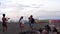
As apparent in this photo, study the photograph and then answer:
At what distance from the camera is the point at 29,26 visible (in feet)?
64.0

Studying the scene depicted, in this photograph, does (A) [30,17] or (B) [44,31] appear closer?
(B) [44,31]

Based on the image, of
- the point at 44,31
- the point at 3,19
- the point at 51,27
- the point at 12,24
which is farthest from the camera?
the point at 12,24

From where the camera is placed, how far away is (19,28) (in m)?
19.3

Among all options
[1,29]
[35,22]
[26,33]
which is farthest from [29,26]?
[26,33]

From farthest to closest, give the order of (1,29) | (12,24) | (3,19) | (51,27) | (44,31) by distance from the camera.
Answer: (12,24) → (1,29) → (3,19) → (51,27) → (44,31)

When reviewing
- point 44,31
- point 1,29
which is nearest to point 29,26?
point 1,29

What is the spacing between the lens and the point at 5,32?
58.2 ft

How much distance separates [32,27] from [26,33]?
8.69ft

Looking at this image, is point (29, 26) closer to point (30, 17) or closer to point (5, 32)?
point (30, 17)

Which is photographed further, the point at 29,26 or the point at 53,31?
the point at 29,26

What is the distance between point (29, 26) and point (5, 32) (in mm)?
2366

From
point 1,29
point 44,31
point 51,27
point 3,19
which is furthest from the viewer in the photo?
point 1,29

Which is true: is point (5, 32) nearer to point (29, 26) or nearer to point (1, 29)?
point (1, 29)

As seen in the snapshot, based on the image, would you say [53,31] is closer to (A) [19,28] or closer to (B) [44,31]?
(B) [44,31]
